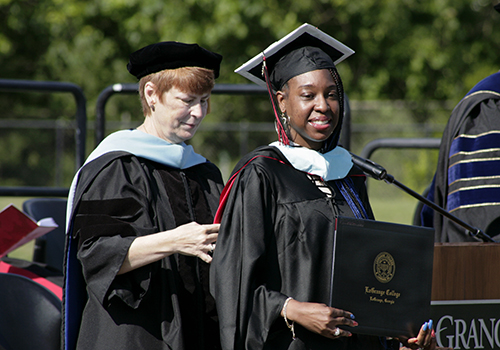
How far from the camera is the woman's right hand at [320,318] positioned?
185cm

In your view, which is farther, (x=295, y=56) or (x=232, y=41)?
(x=232, y=41)

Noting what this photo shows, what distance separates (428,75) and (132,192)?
53.1 ft

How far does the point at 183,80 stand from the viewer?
2.38 metres

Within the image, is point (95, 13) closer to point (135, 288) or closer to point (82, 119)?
point (82, 119)

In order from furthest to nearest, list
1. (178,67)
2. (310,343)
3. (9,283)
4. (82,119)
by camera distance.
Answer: (82,119)
(9,283)
(178,67)
(310,343)

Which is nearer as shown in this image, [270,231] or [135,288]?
[270,231]

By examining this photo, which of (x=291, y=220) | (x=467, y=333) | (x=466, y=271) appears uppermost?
(x=291, y=220)

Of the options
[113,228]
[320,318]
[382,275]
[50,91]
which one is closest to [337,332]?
[320,318]

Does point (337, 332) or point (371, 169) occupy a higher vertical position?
point (371, 169)

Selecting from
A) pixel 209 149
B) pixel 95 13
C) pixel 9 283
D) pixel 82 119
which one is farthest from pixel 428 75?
pixel 9 283

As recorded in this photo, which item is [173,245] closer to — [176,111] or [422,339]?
[176,111]

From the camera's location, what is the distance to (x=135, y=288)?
2244 mm

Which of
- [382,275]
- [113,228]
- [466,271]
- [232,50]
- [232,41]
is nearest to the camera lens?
[382,275]

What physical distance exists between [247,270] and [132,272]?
0.54m
